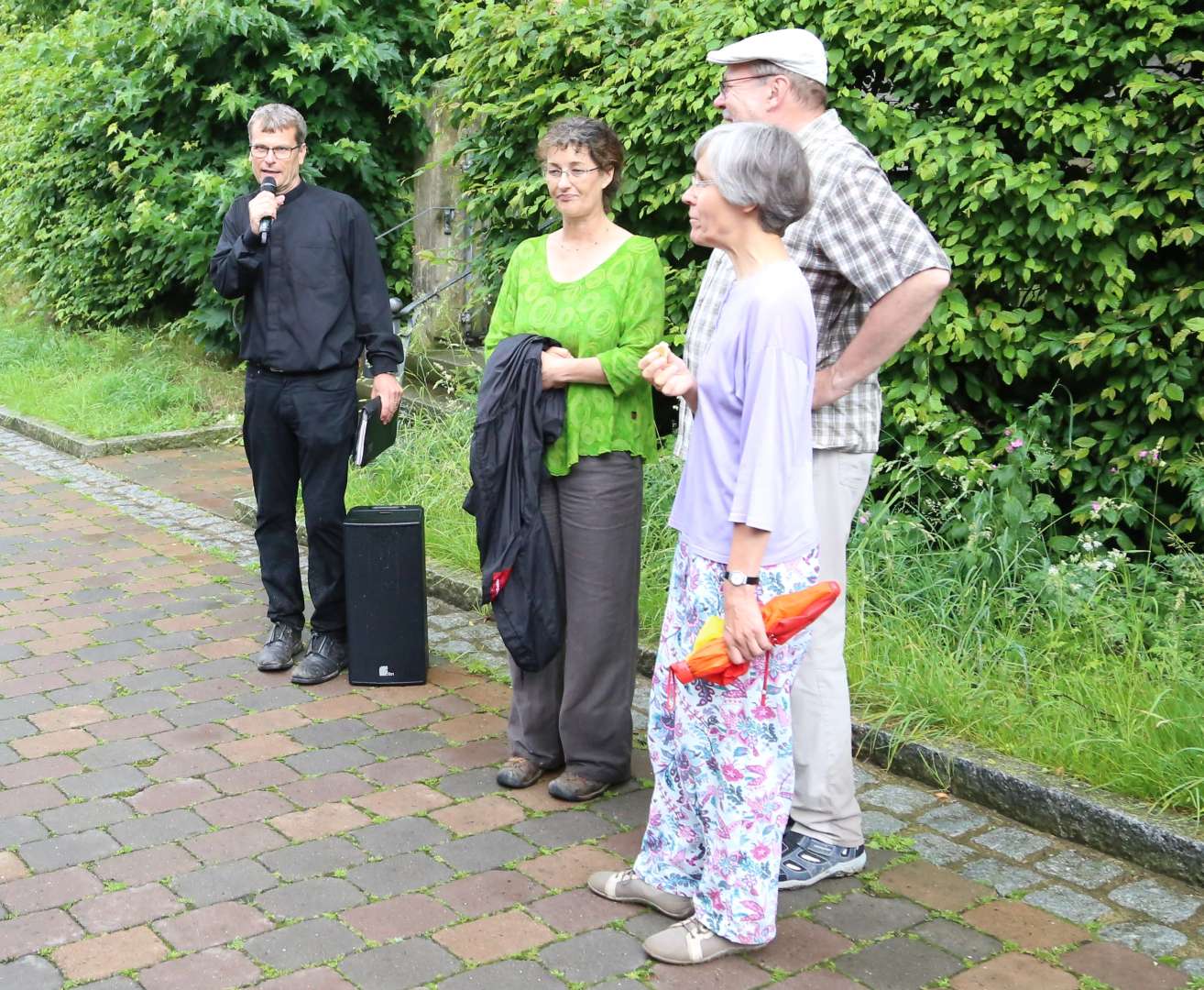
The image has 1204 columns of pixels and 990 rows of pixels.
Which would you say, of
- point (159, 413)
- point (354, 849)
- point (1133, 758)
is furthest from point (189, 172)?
point (1133, 758)

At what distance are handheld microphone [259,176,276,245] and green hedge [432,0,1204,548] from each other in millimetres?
1927

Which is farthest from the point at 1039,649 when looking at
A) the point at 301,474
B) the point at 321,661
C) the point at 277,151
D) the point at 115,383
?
the point at 115,383

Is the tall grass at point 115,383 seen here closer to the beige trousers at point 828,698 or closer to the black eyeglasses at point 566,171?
the black eyeglasses at point 566,171

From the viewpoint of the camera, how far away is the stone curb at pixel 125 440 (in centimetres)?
962

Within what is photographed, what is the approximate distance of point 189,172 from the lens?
1104 centimetres

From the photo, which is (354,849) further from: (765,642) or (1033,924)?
(1033,924)

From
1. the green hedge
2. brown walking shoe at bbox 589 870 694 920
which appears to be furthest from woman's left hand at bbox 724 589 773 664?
the green hedge

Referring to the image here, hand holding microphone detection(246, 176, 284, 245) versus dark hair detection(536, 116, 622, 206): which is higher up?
dark hair detection(536, 116, 622, 206)

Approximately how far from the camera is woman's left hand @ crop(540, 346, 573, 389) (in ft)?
13.9

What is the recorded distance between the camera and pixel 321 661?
551cm

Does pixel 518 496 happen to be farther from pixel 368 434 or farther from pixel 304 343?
pixel 304 343

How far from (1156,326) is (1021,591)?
109 centimetres

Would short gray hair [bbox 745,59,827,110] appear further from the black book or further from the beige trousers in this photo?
the black book

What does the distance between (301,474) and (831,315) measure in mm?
2430
